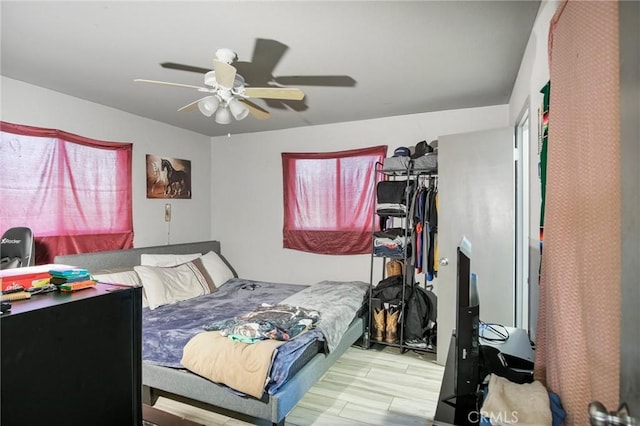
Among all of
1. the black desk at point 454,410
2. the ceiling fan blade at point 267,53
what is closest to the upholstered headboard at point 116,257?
the ceiling fan blade at point 267,53

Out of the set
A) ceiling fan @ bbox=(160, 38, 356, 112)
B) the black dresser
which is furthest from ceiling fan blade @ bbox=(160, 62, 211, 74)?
the black dresser

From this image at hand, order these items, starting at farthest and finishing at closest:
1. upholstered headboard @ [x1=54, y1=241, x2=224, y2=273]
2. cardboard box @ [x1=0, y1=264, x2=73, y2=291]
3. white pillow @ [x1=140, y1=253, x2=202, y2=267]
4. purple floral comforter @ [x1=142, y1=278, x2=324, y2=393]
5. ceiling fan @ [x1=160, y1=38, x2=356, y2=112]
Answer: white pillow @ [x1=140, y1=253, x2=202, y2=267] → upholstered headboard @ [x1=54, y1=241, x2=224, y2=273] → ceiling fan @ [x1=160, y1=38, x2=356, y2=112] → purple floral comforter @ [x1=142, y1=278, x2=324, y2=393] → cardboard box @ [x1=0, y1=264, x2=73, y2=291]

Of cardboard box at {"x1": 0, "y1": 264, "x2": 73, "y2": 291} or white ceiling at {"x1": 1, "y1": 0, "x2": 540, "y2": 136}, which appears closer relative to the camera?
cardboard box at {"x1": 0, "y1": 264, "x2": 73, "y2": 291}

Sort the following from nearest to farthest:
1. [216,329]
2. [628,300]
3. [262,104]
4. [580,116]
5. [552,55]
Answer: [628,300] < [580,116] < [552,55] < [216,329] < [262,104]

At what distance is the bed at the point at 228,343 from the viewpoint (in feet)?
6.78

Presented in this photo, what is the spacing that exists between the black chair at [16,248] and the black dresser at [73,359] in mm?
2067

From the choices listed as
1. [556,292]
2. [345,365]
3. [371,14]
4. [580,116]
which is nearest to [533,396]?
[556,292]

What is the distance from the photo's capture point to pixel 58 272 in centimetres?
101

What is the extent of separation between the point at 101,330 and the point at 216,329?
1.57 m

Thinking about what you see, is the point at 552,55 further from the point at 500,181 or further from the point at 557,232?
the point at 500,181

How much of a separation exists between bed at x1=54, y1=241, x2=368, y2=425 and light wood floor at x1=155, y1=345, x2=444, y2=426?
0.62ft

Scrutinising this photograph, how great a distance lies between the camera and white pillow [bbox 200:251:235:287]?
13.1 ft

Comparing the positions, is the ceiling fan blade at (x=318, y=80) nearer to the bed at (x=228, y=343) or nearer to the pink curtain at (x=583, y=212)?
the pink curtain at (x=583, y=212)

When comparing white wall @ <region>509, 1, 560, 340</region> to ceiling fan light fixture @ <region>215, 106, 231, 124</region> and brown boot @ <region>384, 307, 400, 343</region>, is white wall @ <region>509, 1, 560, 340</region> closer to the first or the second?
brown boot @ <region>384, 307, 400, 343</region>
